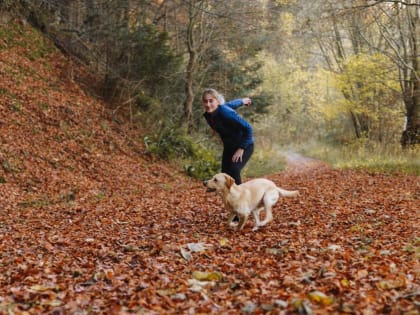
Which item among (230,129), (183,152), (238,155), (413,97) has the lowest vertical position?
(183,152)

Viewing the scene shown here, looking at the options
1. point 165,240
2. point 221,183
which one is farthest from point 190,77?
point 165,240

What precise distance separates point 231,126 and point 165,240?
7.29 feet

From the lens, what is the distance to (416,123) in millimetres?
19531

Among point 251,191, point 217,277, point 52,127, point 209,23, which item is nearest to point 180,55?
point 209,23

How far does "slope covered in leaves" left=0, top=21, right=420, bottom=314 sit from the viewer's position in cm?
412

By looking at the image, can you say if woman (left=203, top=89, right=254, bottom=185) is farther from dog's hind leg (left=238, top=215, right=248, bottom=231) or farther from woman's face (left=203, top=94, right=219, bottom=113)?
dog's hind leg (left=238, top=215, right=248, bottom=231)

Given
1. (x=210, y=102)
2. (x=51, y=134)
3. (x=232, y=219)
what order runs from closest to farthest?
(x=232, y=219)
(x=210, y=102)
(x=51, y=134)

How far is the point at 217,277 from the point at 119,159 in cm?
1116

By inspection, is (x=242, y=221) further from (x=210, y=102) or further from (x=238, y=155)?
(x=210, y=102)

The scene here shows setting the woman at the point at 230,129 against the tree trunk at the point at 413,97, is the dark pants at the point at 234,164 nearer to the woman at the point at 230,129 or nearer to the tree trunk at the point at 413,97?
the woman at the point at 230,129

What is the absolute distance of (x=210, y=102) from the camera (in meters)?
7.46

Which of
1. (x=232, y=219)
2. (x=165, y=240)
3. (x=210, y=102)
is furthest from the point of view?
(x=210, y=102)

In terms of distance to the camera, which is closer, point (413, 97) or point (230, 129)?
point (230, 129)

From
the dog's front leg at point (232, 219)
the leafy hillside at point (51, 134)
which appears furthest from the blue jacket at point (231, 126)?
the leafy hillside at point (51, 134)
